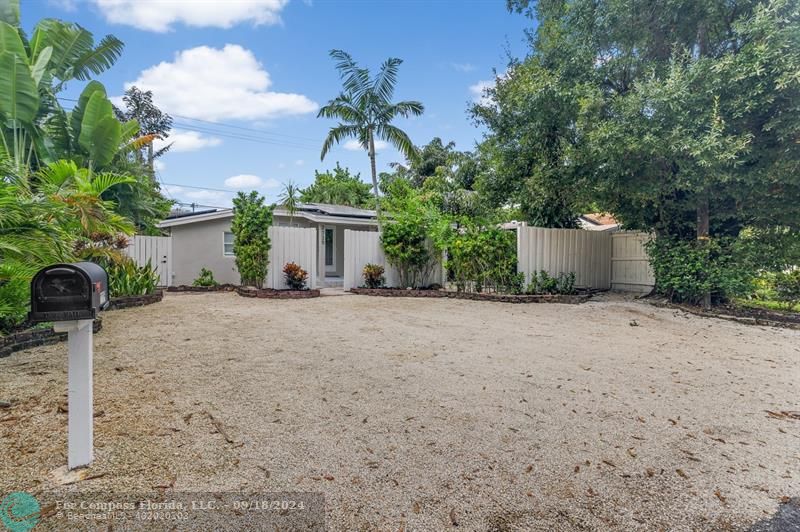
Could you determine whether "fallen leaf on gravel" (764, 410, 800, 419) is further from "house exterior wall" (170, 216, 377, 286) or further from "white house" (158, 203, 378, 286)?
"house exterior wall" (170, 216, 377, 286)

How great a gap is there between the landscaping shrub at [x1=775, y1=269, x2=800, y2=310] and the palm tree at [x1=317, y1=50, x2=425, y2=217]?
10.0m

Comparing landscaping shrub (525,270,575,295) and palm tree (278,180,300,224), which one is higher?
palm tree (278,180,300,224)

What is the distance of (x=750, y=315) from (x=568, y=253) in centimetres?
457

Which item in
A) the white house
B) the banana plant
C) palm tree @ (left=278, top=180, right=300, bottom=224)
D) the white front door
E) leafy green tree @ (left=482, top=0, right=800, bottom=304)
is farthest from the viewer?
the white front door

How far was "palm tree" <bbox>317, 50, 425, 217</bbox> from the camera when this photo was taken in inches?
527

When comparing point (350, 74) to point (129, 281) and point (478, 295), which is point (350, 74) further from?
point (129, 281)

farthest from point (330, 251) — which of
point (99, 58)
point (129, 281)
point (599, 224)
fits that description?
point (599, 224)

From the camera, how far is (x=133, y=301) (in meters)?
8.72

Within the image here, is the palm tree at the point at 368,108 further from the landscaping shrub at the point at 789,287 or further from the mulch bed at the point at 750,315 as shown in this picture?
the landscaping shrub at the point at 789,287

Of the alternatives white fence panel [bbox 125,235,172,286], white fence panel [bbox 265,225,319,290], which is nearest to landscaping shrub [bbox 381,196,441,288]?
white fence panel [bbox 265,225,319,290]

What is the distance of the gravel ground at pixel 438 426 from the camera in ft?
7.30

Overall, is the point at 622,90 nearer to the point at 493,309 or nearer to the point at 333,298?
the point at 493,309

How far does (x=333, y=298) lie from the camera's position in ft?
34.5

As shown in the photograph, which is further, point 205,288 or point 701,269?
point 205,288
